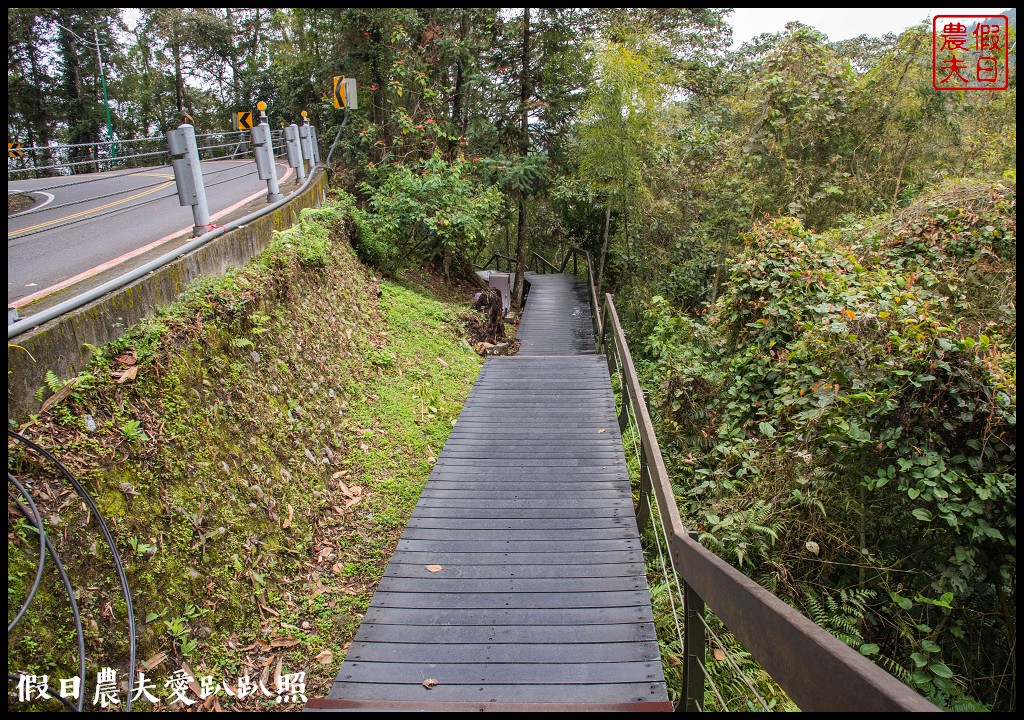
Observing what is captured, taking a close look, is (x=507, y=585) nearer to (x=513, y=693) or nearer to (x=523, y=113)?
(x=513, y=693)

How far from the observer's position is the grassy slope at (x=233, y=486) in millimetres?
3279

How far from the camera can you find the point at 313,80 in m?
17.1

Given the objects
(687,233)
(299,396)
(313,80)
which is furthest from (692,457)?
(313,80)

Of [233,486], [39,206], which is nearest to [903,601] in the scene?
[233,486]

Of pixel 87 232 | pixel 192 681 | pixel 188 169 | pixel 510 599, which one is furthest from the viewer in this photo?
pixel 87 232

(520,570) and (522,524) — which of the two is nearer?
(520,570)

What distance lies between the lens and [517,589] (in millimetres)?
4117

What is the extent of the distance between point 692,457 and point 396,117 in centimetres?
1015

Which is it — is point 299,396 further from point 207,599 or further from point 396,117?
point 396,117

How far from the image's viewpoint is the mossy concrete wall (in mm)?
3418

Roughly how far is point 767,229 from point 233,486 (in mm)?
6302

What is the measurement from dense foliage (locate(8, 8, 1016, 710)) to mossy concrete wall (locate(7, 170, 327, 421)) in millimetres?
4895


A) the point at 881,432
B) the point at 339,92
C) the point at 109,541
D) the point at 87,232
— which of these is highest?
the point at 339,92

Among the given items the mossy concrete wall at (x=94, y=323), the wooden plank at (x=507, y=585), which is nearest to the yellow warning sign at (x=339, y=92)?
the mossy concrete wall at (x=94, y=323)
